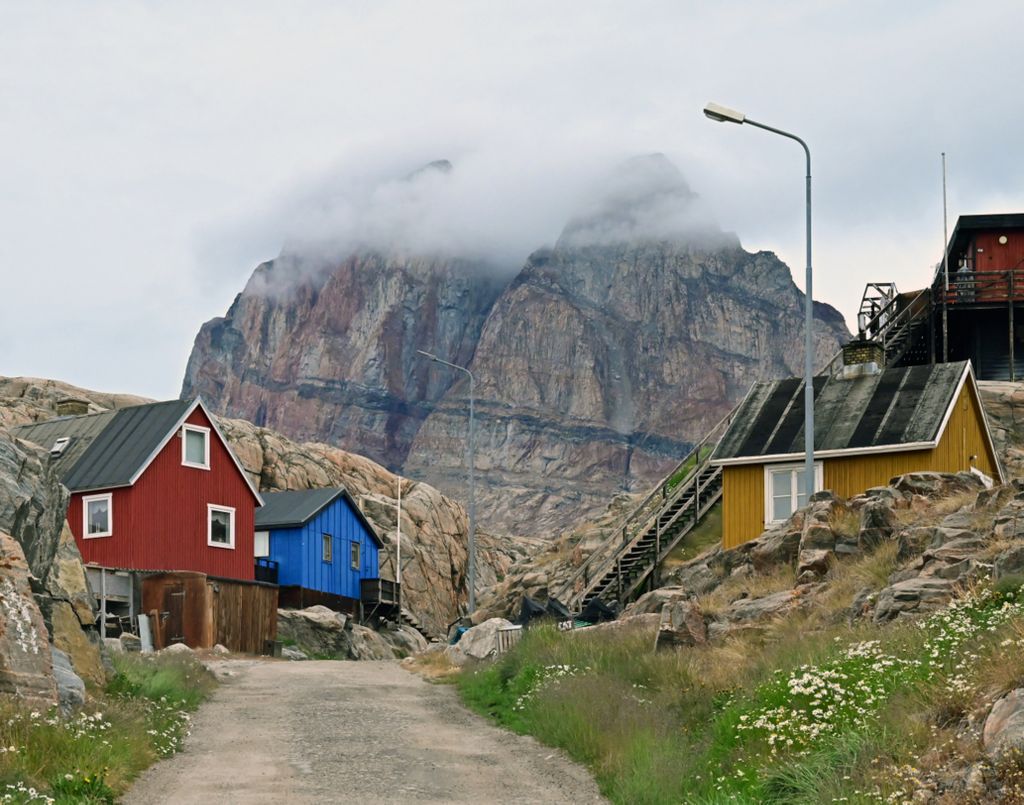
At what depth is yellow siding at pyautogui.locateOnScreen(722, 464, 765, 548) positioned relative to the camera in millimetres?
35281

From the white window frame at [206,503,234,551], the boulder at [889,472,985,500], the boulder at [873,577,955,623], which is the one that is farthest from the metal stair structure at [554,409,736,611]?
the boulder at [873,577,955,623]

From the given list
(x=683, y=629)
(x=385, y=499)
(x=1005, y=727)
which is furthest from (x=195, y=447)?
(x=1005, y=727)

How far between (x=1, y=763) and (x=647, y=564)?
92.7ft

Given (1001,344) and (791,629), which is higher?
(1001,344)

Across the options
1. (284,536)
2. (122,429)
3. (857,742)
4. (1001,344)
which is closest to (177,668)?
(857,742)

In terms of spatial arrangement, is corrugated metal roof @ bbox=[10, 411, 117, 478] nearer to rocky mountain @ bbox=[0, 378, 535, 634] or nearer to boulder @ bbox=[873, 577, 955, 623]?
rocky mountain @ bbox=[0, 378, 535, 634]

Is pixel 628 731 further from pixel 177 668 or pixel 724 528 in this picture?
pixel 724 528

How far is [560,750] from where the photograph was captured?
691 inches

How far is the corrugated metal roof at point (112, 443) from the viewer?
149ft

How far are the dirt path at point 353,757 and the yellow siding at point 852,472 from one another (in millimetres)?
12906

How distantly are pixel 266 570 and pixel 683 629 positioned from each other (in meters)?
37.8

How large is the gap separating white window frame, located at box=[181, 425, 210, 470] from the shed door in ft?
23.4

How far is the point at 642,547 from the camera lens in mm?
40625

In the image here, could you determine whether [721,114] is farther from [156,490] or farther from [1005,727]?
[156,490]
